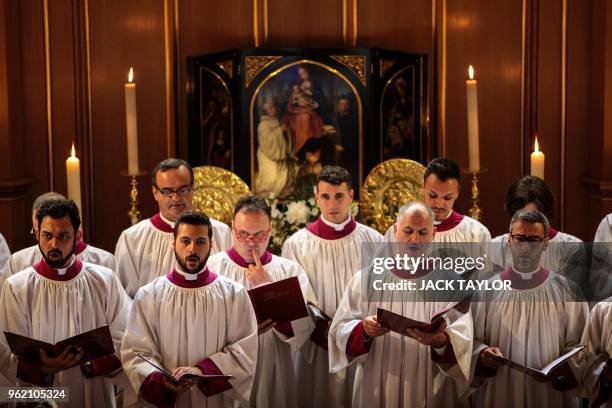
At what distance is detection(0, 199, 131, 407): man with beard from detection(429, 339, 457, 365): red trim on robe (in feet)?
4.95

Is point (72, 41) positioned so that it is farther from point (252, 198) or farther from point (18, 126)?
point (252, 198)

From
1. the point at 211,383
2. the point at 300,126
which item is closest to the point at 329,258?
the point at 211,383

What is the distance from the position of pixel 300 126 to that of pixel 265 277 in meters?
2.69

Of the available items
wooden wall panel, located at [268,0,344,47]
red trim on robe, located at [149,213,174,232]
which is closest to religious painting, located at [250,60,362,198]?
wooden wall panel, located at [268,0,344,47]

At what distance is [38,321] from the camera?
4887mm

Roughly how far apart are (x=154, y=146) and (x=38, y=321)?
3.50 metres

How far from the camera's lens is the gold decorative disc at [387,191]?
6.99m

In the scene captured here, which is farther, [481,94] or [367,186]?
[481,94]

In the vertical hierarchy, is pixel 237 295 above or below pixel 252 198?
below

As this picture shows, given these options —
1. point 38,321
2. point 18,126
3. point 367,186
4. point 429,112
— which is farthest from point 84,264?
point 429,112

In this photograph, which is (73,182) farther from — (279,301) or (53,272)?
(279,301)

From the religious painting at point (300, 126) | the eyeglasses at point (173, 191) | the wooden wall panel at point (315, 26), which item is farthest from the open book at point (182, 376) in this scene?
the wooden wall panel at point (315, 26)

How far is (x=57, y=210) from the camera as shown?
4.88m

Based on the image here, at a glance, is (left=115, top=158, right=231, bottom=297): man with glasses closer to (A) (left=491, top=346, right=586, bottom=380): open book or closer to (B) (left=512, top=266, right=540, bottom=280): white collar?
(B) (left=512, top=266, right=540, bottom=280): white collar
